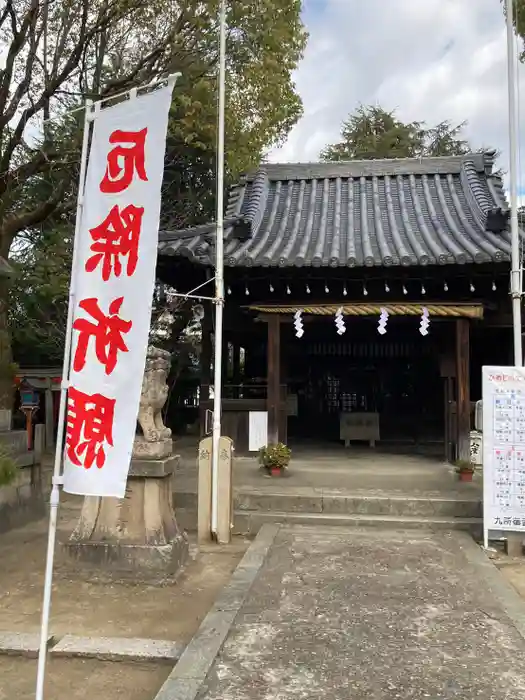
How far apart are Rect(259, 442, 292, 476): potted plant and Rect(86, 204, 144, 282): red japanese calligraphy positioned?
567 cm

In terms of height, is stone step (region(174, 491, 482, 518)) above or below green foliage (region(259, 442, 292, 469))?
below

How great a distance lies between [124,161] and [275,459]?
5870mm

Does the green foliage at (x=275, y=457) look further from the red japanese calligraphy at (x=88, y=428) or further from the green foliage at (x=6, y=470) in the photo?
the red japanese calligraphy at (x=88, y=428)

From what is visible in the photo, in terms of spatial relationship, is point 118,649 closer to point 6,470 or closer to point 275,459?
point 6,470

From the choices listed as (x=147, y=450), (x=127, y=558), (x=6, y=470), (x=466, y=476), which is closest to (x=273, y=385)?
(x=466, y=476)

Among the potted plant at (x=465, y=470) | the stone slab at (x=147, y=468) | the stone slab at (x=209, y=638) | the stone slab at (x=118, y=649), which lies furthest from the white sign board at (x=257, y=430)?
the stone slab at (x=118, y=649)

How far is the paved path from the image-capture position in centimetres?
342

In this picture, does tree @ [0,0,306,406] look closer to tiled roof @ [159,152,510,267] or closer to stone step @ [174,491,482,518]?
tiled roof @ [159,152,510,267]

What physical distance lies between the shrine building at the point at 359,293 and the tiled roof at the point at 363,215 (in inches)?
1.4

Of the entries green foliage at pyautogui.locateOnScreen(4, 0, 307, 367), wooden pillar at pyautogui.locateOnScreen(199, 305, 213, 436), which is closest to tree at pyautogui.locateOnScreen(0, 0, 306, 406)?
green foliage at pyautogui.locateOnScreen(4, 0, 307, 367)

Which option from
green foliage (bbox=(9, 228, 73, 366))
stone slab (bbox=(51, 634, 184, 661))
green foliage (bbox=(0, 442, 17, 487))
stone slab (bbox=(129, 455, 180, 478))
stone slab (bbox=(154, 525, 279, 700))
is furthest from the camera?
green foliage (bbox=(9, 228, 73, 366))

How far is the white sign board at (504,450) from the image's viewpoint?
21.1 ft

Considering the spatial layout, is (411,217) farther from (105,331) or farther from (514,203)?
(105,331)

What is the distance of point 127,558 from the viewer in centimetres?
562
